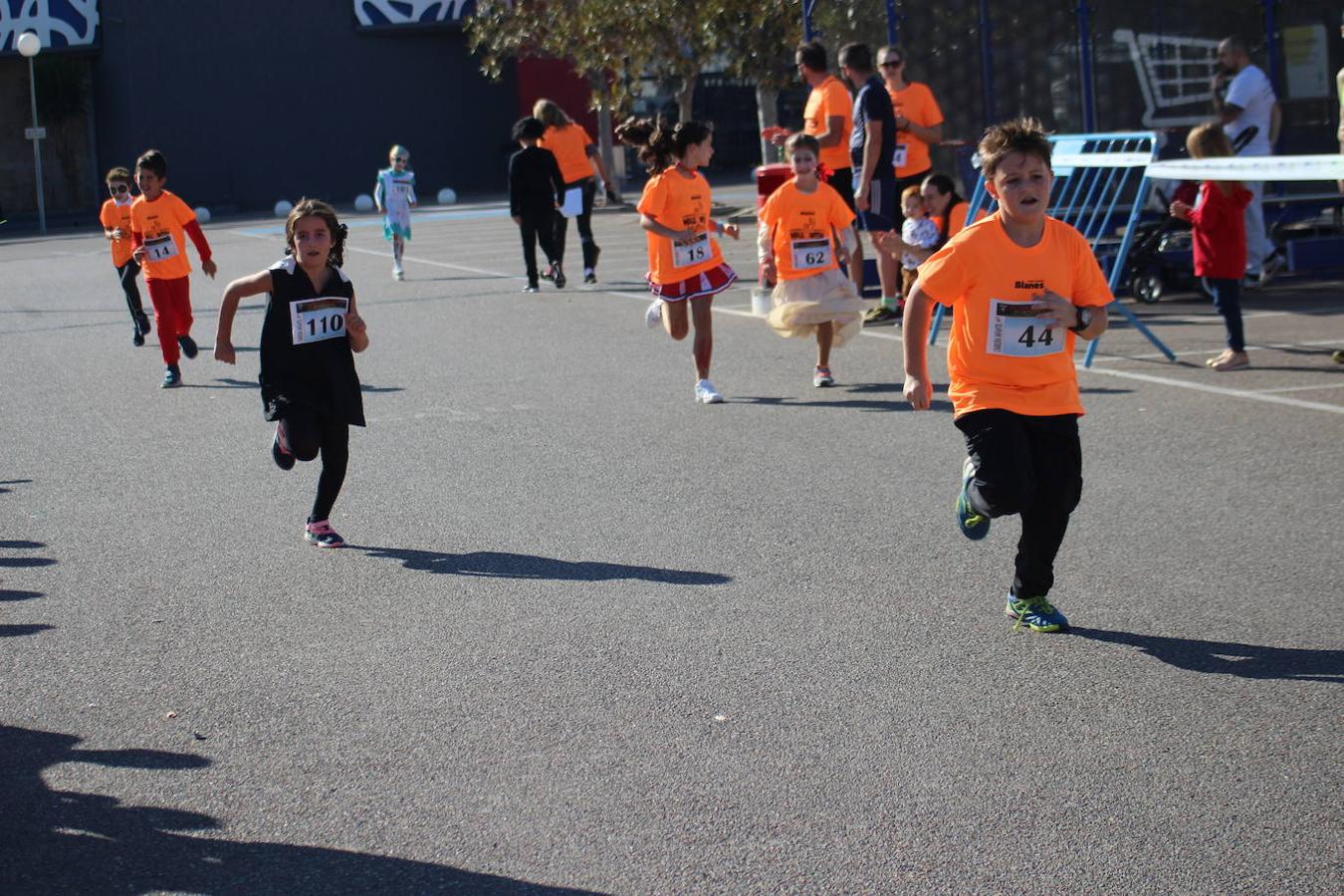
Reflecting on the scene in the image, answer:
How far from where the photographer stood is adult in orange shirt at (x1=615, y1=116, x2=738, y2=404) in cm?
1058

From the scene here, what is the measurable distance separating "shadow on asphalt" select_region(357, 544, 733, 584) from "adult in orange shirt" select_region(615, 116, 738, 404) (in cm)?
368

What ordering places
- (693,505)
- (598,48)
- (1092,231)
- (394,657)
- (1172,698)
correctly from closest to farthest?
(1172,698) < (394,657) < (693,505) < (1092,231) < (598,48)

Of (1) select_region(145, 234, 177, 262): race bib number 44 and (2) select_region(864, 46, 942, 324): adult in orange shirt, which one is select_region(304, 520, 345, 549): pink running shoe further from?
(2) select_region(864, 46, 942, 324): adult in orange shirt

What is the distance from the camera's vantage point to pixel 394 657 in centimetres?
568

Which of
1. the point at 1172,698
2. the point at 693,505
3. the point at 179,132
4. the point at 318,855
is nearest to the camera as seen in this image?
the point at 318,855

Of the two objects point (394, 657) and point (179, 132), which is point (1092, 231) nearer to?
point (394, 657)

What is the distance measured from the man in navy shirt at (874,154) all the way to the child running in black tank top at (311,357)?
275 inches

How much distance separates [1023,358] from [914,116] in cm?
974

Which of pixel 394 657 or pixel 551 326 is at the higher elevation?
pixel 551 326

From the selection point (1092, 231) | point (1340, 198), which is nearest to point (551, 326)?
point (1092, 231)

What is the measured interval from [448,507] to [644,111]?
1501 inches

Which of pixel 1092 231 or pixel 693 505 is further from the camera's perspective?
pixel 1092 231

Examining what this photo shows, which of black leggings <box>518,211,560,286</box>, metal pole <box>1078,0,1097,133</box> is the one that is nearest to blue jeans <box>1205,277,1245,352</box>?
metal pole <box>1078,0,1097,133</box>

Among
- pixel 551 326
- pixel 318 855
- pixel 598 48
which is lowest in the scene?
pixel 318 855
